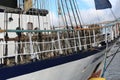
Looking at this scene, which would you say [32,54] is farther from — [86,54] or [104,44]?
[104,44]

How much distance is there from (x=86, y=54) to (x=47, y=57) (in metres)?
2.40

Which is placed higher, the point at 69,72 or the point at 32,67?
the point at 32,67

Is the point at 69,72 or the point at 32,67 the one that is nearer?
the point at 32,67

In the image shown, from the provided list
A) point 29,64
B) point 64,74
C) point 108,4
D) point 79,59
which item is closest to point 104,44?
point 108,4

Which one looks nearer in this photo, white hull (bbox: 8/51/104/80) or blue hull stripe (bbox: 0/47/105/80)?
blue hull stripe (bbox: 0/47/105/80)

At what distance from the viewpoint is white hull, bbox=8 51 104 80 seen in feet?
28.2

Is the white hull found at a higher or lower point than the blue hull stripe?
lower

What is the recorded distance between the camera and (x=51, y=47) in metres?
9.85

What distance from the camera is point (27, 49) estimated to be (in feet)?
30.7

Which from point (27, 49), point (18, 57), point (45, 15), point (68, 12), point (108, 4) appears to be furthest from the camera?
point (45, 15)

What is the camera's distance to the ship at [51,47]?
828cm

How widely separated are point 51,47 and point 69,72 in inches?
44.3

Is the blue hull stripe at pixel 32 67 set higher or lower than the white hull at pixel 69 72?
higher

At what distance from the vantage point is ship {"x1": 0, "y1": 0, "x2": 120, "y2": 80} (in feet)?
27.2
